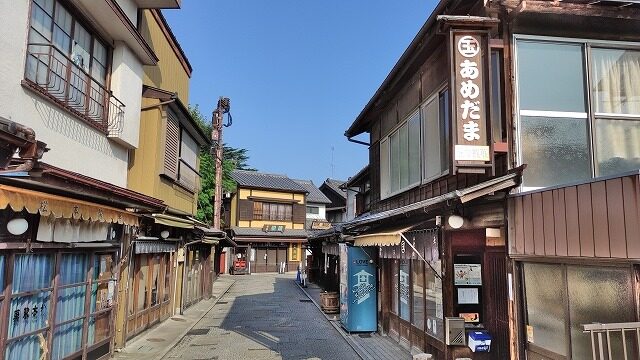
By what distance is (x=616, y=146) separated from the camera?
739 cm

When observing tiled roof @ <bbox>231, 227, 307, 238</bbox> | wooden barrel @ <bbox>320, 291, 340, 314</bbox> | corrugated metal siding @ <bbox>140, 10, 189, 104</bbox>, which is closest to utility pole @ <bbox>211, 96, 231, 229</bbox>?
corrugated metal siding @ <bbox>140, 10, 189, 104</bbox>

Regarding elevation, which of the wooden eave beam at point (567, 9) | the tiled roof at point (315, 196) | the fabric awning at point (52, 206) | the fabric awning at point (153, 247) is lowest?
the fabric awning at point (153, 247)

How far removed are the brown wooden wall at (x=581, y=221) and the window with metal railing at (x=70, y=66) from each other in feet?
27.6

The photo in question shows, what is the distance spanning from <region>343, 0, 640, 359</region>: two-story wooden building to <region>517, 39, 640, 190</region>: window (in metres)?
0.02

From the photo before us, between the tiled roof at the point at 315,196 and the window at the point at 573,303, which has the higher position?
the tiled roof at the point at 315,196

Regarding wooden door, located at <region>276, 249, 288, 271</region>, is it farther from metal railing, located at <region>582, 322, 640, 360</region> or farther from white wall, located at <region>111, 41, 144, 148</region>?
metal railing, located at <region>582, 322, 640, 360</region>

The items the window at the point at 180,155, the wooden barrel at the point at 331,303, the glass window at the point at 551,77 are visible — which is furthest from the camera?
the wooden barrel at the point at 331,303

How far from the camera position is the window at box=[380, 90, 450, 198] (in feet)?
32.2

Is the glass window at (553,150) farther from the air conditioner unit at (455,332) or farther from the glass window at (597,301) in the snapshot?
the air conditioner unit at (455,332)

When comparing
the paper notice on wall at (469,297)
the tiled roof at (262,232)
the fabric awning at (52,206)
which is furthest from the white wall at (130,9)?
the tiled roof at (262,232)

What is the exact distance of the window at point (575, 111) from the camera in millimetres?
7270

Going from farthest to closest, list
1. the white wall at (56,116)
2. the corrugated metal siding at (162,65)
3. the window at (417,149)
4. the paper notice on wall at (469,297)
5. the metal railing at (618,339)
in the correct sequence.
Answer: the corrugated metal siding at (162,65) → the window at (417,149) → the paper notice on wall at (469,297) → the white wall at (56,116) → the metal railing at (618,339)

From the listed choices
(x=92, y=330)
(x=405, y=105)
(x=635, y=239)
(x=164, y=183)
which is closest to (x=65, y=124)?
(x=92, y=330)

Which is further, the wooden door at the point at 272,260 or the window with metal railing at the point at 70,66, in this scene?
the wooden door at the point at 272,260
